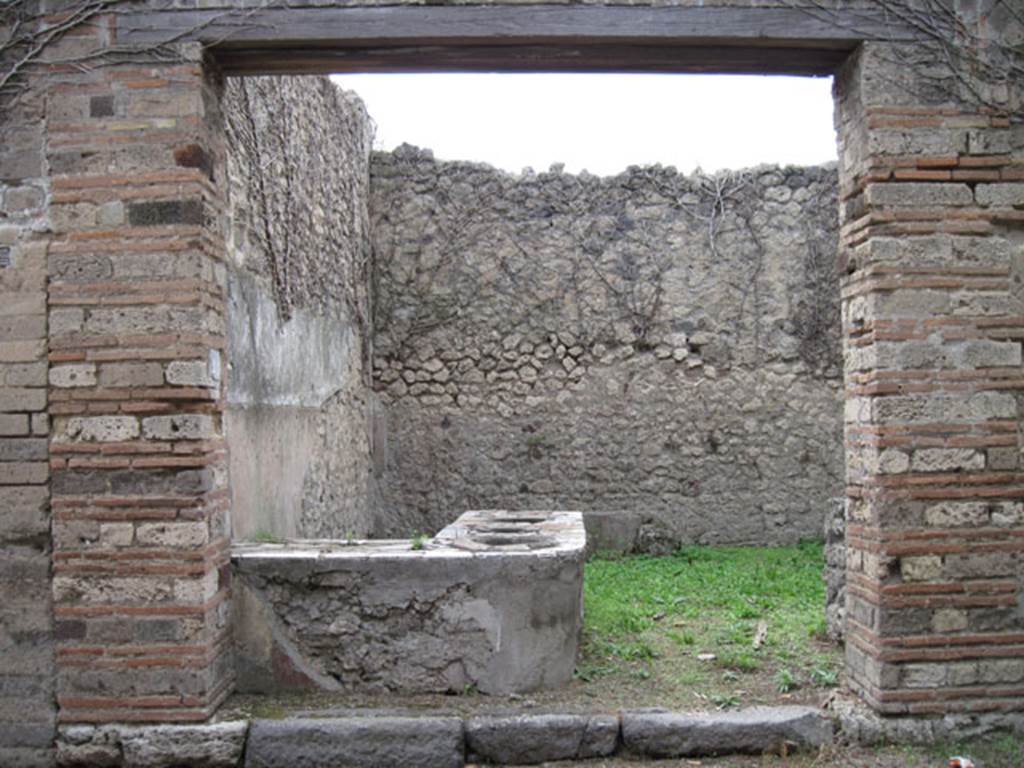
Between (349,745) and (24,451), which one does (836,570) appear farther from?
(24,451)

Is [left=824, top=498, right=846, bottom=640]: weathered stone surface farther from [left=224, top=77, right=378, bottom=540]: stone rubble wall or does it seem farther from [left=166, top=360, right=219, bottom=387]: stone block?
[left=166, top=360, right=219, bottom=387]: stone block

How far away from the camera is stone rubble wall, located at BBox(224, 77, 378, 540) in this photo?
5988 millimetres

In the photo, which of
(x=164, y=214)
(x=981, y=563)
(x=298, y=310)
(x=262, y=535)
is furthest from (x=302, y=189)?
(x=981, y=563)

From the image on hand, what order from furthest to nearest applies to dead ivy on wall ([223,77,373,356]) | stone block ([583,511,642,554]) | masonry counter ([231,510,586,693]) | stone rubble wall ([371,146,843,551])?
stone rubble wall ([371,146,843,551])
stone block ([583,511,642,554])
dead ivy on wall ([223,77,373,356])
masonry counter ([231,510,586,693])

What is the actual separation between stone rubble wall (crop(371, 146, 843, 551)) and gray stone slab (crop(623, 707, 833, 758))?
213 inches

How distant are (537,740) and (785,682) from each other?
54.1 inches

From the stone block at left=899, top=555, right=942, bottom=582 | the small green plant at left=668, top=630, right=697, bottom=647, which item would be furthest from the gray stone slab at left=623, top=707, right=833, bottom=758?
the small green plant at left=668, top=630, right=697, bottom=647

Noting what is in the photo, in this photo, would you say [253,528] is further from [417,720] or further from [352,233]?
[352,233]

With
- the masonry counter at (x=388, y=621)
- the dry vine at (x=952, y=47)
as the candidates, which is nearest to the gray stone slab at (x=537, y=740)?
the masonry counter at (x=388, y=621)

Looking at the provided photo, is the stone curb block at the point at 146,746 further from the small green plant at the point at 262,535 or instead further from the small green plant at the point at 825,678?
the small green plant at the point at 825,678

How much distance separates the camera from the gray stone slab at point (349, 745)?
4301 millimetres

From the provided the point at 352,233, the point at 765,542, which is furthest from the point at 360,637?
the point at 765,542

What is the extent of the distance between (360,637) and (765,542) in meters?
6.02

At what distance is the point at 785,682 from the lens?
495 cm
